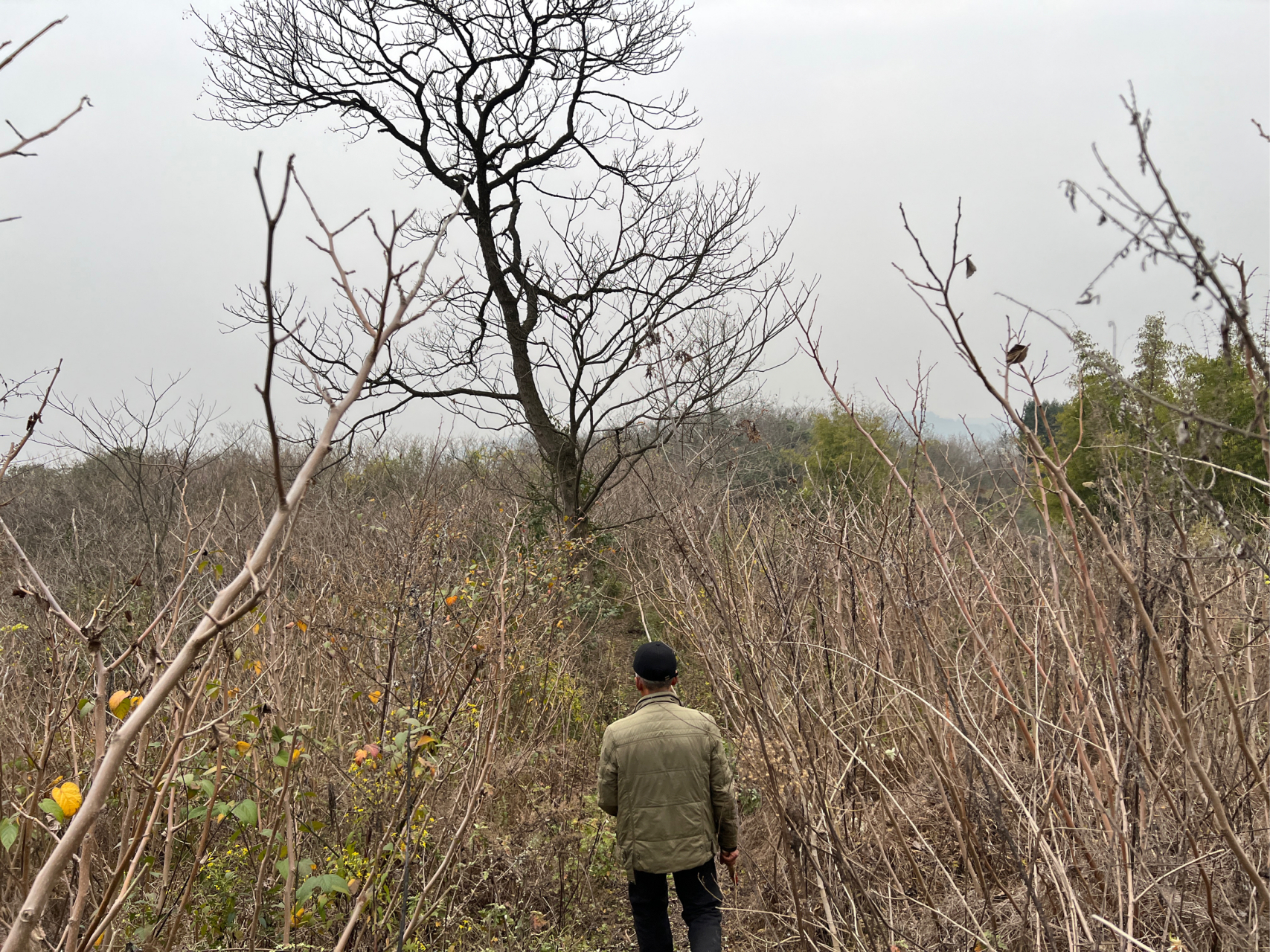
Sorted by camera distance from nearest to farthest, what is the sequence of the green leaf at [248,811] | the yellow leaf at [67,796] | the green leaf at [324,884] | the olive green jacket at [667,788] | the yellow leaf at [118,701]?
the yellow leaf at [67,796], the yellow leaf at [118,701], the green leaf at [248,811], the green leaf at [324,884], the olive green jacket at [667,788]

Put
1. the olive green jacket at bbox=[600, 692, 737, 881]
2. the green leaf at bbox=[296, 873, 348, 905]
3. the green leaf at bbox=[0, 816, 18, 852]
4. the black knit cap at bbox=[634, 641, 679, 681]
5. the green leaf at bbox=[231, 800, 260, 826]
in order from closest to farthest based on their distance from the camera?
the green leaf at bbox=[0, 816, 18, 852] → the green leaf at bbox=[231, 800, 260, 826] → the green leaf at bbox=[296, 873, 348, 905] → the olive green jacket at bbox=[600, 692, 737, 881] → the black knit cap at bbox=[634, 641, 679, 681]

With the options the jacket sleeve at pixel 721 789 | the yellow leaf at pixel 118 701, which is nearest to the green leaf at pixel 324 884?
the yellow leaf at pixel 118 701

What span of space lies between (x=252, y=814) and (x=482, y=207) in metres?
10.7

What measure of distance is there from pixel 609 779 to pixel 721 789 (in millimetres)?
493

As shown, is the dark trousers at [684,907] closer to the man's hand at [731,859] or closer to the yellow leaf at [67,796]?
the man's hand at [731,859]

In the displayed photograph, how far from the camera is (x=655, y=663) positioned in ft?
10.5

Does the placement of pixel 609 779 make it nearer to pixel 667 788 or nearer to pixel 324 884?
pixel 667 788

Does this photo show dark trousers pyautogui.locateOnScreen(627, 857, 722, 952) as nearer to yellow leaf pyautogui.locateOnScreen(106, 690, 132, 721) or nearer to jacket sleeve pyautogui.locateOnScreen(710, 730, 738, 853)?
jacket sleeve pyautogui.locateOnScreen(710, 730, 738, 853)

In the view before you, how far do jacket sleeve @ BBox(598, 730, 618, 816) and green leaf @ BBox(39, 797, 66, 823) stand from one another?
1971 millimetres

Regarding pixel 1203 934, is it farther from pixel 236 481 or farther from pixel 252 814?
pixel 236 481

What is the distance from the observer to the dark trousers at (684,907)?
3.18 meters

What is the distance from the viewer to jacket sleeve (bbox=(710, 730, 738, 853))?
3174 mm

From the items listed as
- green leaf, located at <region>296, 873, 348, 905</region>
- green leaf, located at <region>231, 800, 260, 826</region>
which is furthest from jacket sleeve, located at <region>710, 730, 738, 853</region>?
green leaf, located at <region>231, 800, 260, 826</region>

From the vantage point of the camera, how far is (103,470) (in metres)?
19.2
